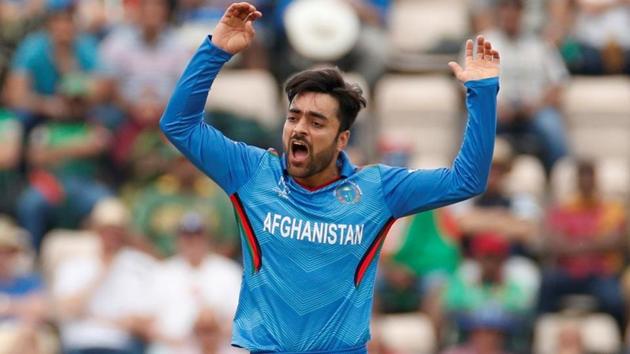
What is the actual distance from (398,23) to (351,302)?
335 inches

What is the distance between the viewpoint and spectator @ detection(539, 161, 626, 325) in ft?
38.7

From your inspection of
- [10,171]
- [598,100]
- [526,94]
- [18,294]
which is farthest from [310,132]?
[598,100]

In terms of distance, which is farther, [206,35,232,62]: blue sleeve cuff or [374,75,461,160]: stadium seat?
[374,75,461,160]: stadium seat

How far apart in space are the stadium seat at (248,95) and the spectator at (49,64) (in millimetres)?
Answer: 1013

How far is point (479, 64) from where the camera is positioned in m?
6.51

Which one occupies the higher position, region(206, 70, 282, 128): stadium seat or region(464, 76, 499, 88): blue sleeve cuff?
region(464, 76, 499, 88): blue sleeve cuff

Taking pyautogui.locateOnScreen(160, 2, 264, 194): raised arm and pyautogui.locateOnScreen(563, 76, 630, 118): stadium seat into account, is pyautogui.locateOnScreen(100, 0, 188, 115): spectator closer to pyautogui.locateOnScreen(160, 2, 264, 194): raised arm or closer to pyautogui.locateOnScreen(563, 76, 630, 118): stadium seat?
pyautogui.locateOnScreen(563, 76, 630, 118): stadium seat

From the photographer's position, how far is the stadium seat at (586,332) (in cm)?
1153

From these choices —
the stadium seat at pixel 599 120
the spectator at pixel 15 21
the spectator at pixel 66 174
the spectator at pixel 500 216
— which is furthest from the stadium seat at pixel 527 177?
the spectator at pixel 15 21

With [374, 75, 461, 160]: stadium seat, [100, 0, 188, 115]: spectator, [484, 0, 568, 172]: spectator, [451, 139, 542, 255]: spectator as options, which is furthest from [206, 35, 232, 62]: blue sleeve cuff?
[374, 75, 461, 160]: stadium seat

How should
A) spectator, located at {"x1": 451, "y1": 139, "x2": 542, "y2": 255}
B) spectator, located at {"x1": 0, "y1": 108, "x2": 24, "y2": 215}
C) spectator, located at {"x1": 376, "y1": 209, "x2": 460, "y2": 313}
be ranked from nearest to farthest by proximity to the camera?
spectator, located at {"x1": 376, "y1": 209, "x2": 460, "y2": 313} → spectator, located at {"x1": 451, "y1": 139, "x2": 542, "y2": 255} → spectator, located at {"x1": 0, "y1": 108, "x2": 24, "y2": 215}

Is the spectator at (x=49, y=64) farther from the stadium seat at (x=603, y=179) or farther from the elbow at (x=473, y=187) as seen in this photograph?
the elbow at (x=473, y=187)

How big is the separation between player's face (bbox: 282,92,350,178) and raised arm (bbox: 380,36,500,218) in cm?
32

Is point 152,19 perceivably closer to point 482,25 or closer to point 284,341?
point 482,25
